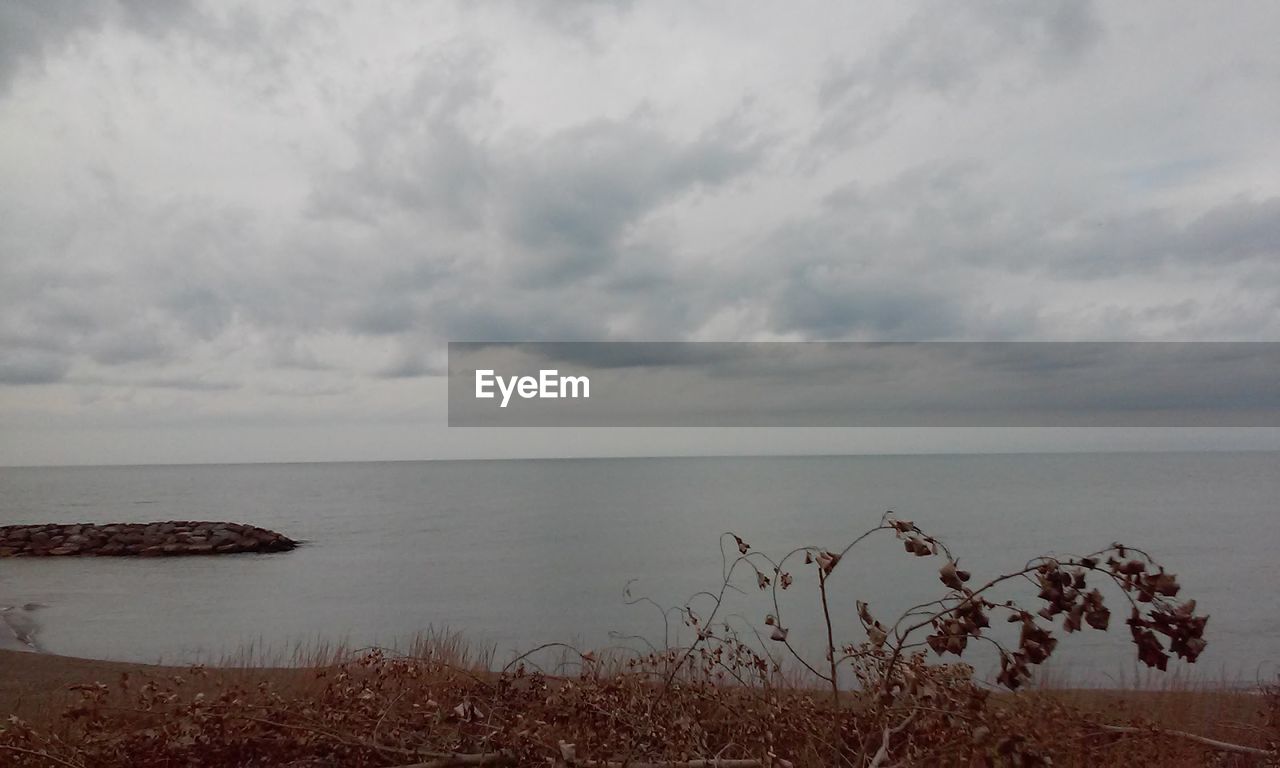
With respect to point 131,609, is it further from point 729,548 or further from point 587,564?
point 729,548

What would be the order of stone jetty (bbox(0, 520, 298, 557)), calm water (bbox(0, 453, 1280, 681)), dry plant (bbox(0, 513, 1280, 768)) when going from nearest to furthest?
dry plant (bbox(0, 513, 1280, 768)), calm water (bbox(0, 453, 1280, 681)), stone jetty (bbox(0, 520, 298, 557))

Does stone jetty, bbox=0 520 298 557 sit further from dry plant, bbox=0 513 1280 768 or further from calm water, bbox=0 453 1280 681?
dry plant, bbox=0 513 1280 768

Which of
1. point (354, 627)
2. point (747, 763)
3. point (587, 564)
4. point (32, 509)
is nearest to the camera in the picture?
point (747, 763)

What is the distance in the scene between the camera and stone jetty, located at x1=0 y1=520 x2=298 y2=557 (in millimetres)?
44812

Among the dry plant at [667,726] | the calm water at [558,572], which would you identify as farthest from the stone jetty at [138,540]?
the dry plant at [667,726]

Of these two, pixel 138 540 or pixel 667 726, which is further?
pixel 138 540

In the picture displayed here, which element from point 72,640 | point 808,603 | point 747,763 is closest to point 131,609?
point 72,640

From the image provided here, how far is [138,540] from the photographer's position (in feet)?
153

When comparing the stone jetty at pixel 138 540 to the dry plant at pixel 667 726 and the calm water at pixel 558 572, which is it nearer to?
the calm water at pixel 558 572

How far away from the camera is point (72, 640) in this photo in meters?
21.6

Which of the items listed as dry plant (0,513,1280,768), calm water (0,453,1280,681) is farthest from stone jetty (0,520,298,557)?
dry plant (0,513,1280,768)

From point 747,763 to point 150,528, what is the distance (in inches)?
2044

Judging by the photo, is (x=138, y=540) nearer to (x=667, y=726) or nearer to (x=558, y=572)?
(x=558, y=572)

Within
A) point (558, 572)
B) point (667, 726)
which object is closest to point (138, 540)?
point (558, 572)
